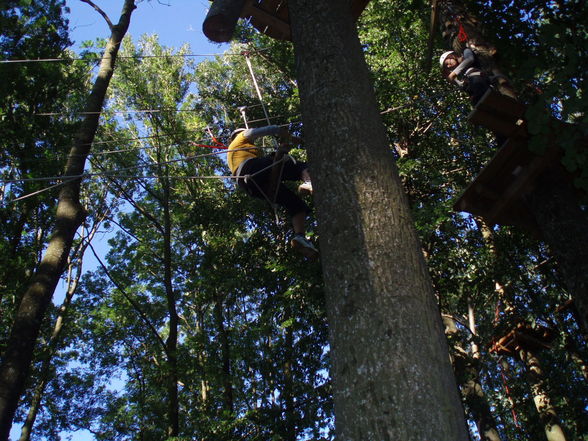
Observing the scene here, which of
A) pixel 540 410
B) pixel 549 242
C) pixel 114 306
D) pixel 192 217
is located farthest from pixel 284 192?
pixel 114 306

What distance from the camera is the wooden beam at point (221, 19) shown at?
3.54m

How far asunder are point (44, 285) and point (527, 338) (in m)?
6.12

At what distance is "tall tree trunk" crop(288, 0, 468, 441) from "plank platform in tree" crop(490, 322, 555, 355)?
6017 millimetres

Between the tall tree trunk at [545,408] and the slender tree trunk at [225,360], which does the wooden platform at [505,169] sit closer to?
the tall tree trunk at [545,408]

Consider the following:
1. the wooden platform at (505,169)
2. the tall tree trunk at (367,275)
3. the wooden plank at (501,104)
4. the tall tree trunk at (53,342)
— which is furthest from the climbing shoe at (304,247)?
the tall tree trunk at (53,342)

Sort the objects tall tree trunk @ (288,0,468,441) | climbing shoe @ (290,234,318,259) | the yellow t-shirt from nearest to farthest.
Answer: tall tree trunk @ (288,0,468,441) < climbing shoe @ (290,234,318,259) < the yellow t-shirt

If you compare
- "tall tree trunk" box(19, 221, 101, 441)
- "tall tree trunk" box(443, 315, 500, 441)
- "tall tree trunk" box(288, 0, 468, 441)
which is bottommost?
"tall tree trunk" box(288, 0, 468, 441)

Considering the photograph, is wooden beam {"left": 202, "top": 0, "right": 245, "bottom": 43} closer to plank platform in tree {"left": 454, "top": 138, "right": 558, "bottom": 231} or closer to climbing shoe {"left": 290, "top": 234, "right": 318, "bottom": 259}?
climbing shoe {"left": 290, "top": 234, "right": 318, "bottom": 259}

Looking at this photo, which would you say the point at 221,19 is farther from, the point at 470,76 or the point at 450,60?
the point at 450,60

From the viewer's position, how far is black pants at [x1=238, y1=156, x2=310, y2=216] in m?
5.00

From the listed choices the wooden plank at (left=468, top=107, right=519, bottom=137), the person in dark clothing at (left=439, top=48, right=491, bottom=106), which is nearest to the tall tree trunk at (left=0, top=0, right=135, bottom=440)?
the wooden plank at (left=468, top=107, right=519, bottom=137)

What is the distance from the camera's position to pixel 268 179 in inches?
199

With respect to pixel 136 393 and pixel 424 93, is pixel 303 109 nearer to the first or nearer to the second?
pixel 424 93

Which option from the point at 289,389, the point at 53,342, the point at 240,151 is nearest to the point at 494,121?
the point at 240,151
